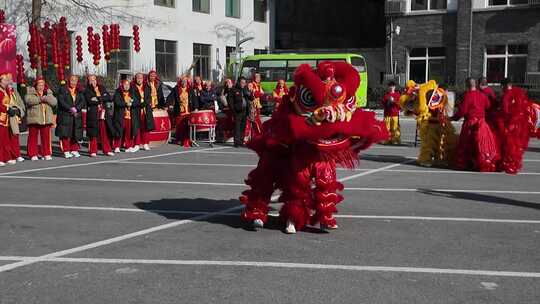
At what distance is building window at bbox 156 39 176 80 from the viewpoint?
39000 millimetres

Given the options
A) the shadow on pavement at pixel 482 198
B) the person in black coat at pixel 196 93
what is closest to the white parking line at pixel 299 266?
the shadow on pavement at pixel 482 198

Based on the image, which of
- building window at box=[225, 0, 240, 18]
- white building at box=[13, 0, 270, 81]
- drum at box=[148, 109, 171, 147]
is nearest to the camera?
drum at box=[148, 109, 171, 147]

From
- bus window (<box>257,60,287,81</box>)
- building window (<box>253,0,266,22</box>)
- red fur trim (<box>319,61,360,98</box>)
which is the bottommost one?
red fur trim (<box>319,61,360,98</box>)

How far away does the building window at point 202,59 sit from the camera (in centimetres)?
4184

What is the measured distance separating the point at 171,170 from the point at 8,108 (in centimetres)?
363

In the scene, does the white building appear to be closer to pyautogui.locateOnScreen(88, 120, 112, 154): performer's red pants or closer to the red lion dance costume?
pyautogui.locateOnScreen(88, 120, 112, 154): performer's red pants

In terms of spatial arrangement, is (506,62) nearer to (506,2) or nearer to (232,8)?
(506,2)

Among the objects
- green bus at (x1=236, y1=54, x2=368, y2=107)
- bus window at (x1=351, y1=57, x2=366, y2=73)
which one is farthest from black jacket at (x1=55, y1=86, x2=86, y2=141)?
bus window at (x1=351, y1=57, x2=366, y2=73)

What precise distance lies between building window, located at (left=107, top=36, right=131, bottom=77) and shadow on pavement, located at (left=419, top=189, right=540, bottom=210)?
2770cm

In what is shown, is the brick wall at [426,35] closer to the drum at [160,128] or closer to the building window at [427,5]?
the building window at [427,5]

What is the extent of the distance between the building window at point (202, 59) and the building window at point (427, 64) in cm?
1260

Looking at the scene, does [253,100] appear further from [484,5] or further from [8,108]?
[484,5]

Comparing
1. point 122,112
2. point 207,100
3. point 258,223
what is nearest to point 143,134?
point 122,112

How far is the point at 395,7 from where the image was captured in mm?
36531
